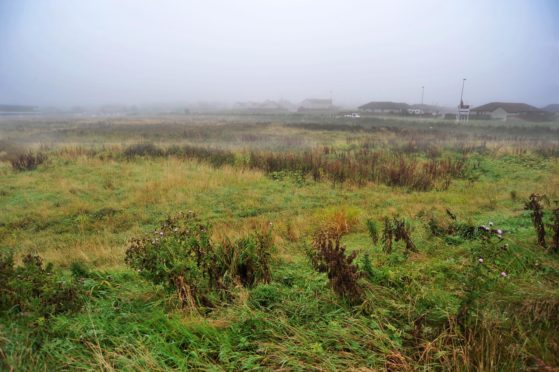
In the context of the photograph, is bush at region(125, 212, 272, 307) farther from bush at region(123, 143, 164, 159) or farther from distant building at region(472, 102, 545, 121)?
distant building at region(472, 102, 545, 121)

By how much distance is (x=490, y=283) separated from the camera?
3.11 meters

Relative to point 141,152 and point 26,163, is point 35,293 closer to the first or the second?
point 26,163

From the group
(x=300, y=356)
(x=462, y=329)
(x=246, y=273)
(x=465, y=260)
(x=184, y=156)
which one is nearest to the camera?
(x=300, y=356)

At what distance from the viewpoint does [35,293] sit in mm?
3117

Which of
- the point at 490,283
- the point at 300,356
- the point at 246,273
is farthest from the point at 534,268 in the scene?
the point at 246,273

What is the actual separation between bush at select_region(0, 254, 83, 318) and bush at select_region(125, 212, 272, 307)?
0.67 m

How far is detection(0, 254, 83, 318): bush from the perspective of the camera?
295cm

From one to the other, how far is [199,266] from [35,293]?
5.17ft

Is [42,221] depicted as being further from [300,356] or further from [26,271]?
[300,356]

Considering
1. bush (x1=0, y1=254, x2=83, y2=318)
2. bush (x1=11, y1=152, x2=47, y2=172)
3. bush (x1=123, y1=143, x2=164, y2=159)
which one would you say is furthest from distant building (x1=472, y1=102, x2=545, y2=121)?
bush (x1=0, y1=254, x2=83, y2=318)

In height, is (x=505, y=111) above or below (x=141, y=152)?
above

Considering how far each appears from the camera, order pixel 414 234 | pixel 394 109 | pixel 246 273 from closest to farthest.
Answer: pixel 246 273 < pixel 414 234 < pixel 394 109

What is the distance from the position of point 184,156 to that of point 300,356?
1461 centimetres

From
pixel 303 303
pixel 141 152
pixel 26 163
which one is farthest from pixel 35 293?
pixel 141 152
